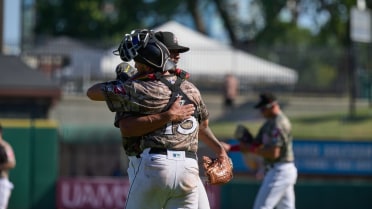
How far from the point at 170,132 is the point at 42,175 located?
1286 cm

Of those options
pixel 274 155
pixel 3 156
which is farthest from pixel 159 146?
pixel 3 156

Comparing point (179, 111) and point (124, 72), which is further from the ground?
point (124, 72)

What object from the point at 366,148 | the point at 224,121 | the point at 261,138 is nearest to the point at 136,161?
the point at 261,138

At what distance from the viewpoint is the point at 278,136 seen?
40.2ft

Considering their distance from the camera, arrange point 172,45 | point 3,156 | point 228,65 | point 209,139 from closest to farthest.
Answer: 1. point 172,45
2. point 209,139
3. point 3,156
4. point 228,65

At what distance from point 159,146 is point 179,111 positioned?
31 centimetres

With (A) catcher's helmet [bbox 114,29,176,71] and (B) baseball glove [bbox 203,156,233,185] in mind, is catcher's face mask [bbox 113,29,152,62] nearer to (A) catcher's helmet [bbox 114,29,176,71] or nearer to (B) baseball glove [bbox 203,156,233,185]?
(A) catcher's helmet [bbox 114,29,176,71]

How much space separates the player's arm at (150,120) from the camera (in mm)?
7367

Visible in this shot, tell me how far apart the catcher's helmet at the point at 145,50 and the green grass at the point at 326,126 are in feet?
52.0

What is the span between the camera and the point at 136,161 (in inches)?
296

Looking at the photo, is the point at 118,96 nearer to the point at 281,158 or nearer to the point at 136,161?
the point at 136,161

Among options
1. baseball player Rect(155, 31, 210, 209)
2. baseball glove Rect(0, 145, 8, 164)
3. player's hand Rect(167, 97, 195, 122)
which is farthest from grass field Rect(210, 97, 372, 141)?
player's hand Rect(167, 97, 195, 122)

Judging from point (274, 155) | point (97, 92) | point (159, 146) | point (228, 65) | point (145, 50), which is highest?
point (228, 65)

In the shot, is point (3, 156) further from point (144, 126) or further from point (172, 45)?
point (144, 126)
